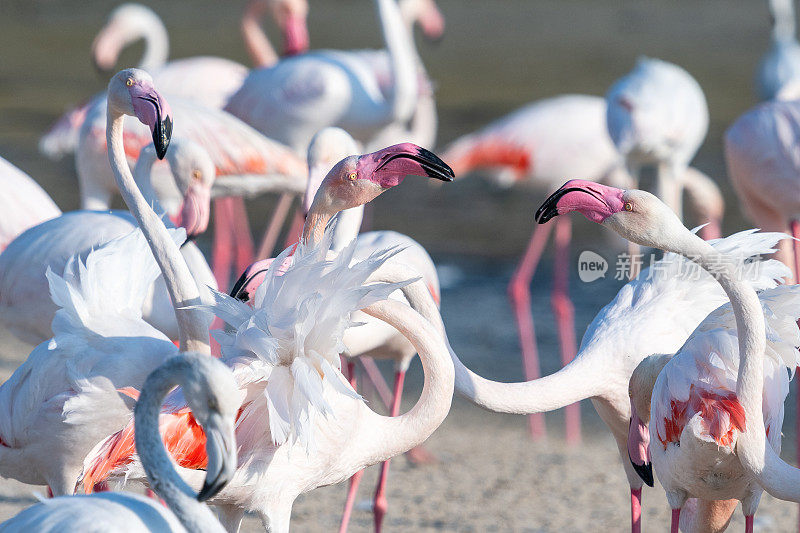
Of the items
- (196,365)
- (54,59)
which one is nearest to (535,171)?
(196,365)

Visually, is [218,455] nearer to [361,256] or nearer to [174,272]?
[174,272]

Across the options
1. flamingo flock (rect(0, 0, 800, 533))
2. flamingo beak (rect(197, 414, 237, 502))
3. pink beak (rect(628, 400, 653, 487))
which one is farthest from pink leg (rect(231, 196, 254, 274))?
flamingo beak (rect(197, 414, 237, 502))

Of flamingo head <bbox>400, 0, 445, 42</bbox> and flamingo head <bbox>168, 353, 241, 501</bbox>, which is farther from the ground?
flamingo head <bbox>400, 0, 445, 42</bbox>

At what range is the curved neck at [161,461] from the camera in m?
2.34

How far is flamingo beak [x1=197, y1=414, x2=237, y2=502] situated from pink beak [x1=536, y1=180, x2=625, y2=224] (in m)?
1.18

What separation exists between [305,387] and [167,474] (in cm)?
68

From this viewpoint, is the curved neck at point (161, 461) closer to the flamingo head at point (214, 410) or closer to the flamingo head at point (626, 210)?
the flamingo head at point (214, 410)

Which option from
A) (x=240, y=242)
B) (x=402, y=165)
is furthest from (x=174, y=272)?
(x=240, y=242)

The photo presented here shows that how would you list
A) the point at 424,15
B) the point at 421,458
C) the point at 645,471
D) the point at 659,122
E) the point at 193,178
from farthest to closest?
the point at 424,15 < the point at 659,122 < the point at 421,458 < the point at 193,178 < the point at 645,471

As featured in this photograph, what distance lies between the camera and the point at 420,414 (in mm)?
3309

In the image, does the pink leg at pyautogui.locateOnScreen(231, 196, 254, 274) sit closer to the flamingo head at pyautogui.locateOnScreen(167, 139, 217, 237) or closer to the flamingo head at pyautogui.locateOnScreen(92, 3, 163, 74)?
the flamingo head at pyautogui.locateOnScreen(92, 3, 163, 74)

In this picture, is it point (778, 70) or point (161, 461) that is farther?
point (778, 70)

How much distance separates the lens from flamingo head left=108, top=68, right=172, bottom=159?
3.32m

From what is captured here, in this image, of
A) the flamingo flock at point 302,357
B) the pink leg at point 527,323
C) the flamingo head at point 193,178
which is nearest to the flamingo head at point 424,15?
the pink leg at point 527,323
